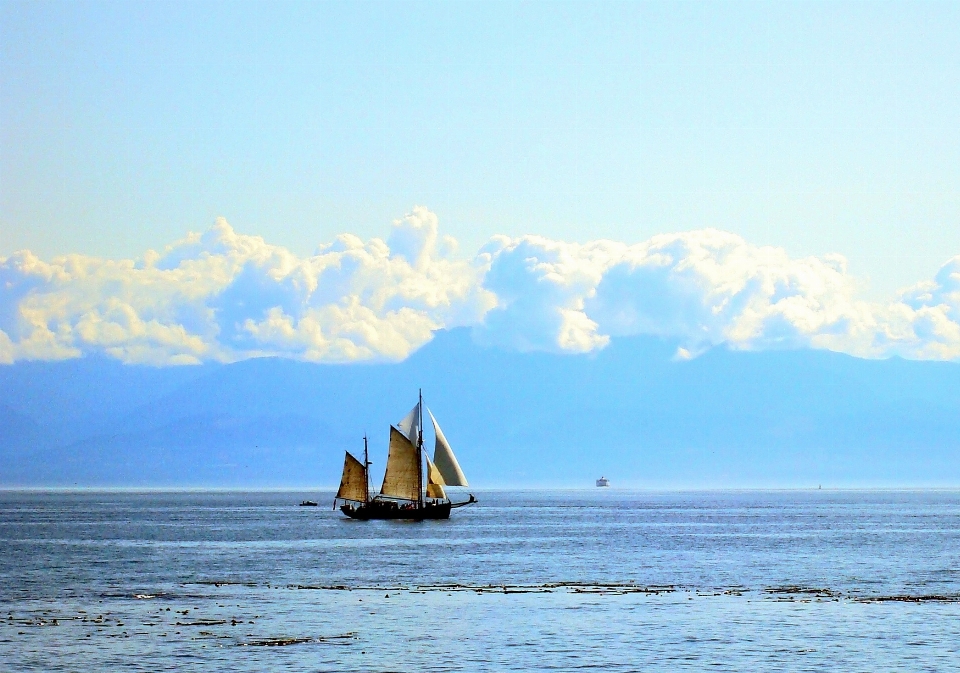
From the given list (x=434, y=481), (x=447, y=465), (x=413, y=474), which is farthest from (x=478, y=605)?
(x=447, y=465)

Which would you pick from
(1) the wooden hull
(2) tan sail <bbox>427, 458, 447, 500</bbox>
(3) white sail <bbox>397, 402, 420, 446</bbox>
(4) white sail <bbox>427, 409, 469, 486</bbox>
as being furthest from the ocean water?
(2) tan sail <bbox>427, 458, 447, 500</bbox>

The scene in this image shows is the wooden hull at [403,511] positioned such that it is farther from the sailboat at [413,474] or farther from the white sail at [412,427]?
the white sail at [412,427]

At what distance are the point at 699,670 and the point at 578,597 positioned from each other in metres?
21.9

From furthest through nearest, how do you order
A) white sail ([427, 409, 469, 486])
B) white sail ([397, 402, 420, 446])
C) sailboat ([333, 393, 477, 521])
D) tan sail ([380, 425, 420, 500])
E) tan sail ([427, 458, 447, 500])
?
1. tan sail ([427, 458, 447, 500])
2. white sail ([427, 409, 469, 486])
3. tan sail ([380, 425, 420, 500])
4. sailboat ([333, 393, 477, 521])
5. white sail ([397, 402, 420, 446])

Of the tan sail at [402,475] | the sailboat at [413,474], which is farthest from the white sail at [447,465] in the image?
the tan sail at [402,475]

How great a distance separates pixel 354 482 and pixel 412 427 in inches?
1005

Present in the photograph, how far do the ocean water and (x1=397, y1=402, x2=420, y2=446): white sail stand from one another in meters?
28.8

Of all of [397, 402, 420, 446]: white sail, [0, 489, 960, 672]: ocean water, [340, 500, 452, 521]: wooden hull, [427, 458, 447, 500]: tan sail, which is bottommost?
[0, 489, 960, 672]: ocean water

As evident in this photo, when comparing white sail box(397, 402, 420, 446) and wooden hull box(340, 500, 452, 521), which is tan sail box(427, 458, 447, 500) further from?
white sail box(397, 402, 420, 446)

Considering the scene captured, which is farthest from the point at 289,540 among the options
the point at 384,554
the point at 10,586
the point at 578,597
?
the point at 578,597

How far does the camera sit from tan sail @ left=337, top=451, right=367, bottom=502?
174500 millimetres

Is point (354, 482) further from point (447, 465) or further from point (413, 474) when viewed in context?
point (447, 465)

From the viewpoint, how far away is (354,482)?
178 meters

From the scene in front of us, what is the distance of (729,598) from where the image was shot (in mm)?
71000
